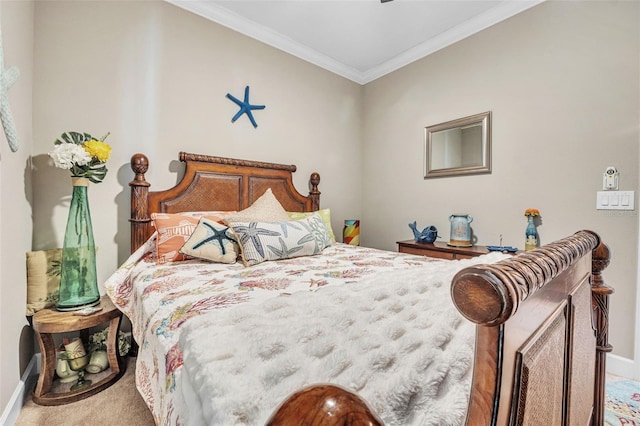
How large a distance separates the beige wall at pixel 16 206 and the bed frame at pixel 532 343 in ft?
5.55

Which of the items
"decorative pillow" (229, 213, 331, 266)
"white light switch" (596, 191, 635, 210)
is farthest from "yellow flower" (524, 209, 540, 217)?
"decorative pillow" (229, 213, 331, 266)

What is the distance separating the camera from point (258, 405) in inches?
19.1

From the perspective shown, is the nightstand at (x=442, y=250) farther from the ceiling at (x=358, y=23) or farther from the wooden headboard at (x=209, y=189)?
the ceiling at (x=358, y=23)

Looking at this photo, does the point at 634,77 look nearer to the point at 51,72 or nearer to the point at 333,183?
the point at 333,183

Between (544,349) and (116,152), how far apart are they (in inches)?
99.1

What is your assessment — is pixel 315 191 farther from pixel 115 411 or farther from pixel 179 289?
pixel 115 411

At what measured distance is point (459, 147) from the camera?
265 centimetres

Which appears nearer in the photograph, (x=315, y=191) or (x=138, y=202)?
(x=138, y=202)

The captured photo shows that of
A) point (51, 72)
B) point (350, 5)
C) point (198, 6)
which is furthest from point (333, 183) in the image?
point (51, 72)

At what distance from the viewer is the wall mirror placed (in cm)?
247

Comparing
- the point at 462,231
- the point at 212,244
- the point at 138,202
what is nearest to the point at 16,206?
the point at 138,202

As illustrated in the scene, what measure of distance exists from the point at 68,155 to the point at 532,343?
2.17m

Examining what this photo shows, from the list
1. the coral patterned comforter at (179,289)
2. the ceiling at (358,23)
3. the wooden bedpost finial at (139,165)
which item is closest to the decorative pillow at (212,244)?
the coral patterned comforter at (179,289)

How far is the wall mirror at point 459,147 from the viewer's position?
2473mm
